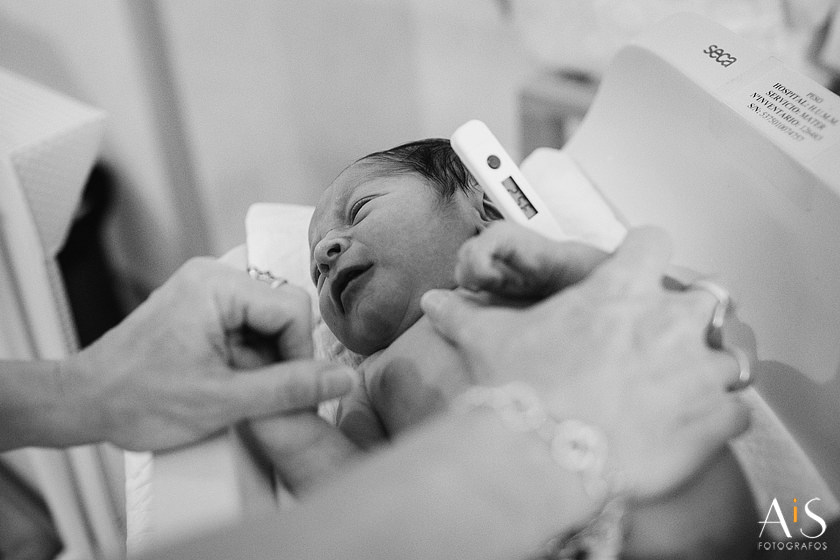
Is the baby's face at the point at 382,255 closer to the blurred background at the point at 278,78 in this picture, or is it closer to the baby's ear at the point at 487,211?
the baby's ear at the point at 487,211

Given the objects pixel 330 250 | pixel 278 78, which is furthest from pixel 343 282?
pixel 278 78

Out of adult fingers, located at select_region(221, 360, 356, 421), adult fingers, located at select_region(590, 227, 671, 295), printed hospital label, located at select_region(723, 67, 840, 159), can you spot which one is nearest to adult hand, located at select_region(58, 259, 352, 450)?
adult fingers, located at select_region(221, 360, 356, 421)

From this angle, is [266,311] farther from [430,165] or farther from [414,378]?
[430,165]

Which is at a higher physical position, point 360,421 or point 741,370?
point 741,370

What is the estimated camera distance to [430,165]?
2.93ft

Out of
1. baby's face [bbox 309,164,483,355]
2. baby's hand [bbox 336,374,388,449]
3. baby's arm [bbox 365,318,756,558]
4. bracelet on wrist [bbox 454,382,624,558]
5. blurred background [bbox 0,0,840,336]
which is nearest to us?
bracelet on wrist [bbox 454,382,624,558]

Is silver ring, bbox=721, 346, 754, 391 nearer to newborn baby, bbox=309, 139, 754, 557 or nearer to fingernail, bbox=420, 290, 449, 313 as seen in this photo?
newborn baby, bbox=309, 139, 754, 557

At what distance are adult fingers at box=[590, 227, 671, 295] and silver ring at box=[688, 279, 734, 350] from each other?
0.04 meters

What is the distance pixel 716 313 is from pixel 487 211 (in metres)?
0.34

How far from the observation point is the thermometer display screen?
0.75 m

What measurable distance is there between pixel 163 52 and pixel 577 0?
0.79m

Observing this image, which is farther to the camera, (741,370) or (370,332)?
(370,332)

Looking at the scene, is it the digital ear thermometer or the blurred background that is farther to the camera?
the blurred background

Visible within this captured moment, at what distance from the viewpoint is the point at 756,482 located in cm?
66
